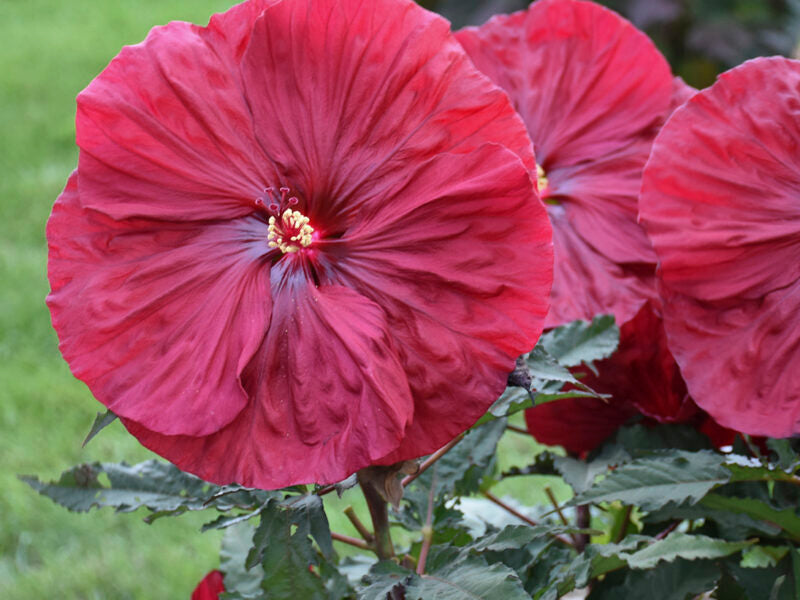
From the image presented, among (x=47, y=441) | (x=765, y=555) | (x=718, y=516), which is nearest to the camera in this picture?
(x=718, y=516)

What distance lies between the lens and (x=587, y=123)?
1.01 metres

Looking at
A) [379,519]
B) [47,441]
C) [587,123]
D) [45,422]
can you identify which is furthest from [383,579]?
[45,422]

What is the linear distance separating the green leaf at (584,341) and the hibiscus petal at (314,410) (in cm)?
22

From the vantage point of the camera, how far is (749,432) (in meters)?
0.75

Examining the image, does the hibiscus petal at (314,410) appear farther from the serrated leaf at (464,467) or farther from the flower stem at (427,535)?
the serrated leaf at (464,467)

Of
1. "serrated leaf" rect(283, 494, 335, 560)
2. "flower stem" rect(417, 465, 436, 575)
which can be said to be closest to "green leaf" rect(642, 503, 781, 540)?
"flower stem" rect(417, 465, 436, 575)

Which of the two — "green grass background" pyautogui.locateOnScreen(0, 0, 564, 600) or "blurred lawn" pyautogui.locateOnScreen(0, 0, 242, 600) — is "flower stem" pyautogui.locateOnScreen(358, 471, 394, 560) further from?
"blurred lawn" pyautogui.locateOnScreen(0, 0, 242, 600)

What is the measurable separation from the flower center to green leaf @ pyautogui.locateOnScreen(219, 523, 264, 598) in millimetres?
430

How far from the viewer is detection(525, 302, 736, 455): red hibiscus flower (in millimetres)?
909

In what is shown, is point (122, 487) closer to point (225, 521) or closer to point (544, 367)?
point (225, 521)

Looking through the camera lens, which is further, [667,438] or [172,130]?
[667,438]

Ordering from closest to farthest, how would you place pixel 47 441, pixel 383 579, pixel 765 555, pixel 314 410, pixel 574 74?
pixel 314 410 < pixel 383 579 < pixel 574 74 < pixel 765 555 < pixel 47 441

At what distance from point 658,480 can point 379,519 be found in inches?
9.5

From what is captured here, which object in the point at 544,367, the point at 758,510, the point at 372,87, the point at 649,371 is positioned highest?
the point at 372,87
